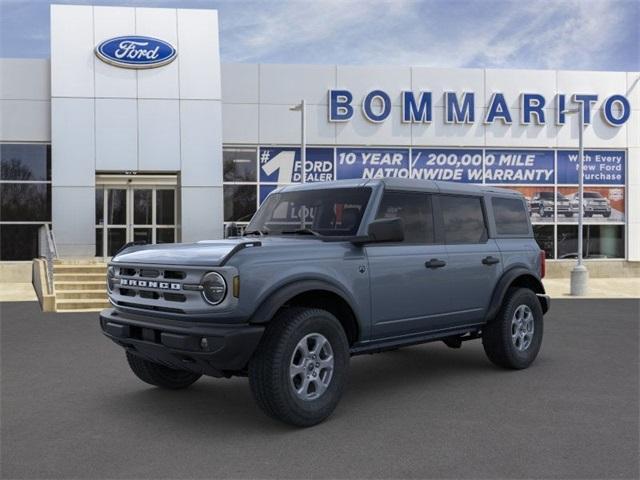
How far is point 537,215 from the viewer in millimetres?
21422

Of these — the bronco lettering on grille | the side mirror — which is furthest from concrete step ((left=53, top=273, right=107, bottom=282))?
the side mirror

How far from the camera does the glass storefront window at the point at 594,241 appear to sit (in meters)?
21.5

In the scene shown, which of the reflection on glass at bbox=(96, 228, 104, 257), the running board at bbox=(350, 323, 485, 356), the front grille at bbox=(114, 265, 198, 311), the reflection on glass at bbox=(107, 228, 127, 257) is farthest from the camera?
the reflection on glass at bbox=(107, 228, 127, 257)

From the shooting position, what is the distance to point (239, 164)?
2019 cm

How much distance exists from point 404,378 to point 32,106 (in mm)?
16341

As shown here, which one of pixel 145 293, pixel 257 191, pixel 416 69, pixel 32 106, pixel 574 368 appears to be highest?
pixel 416 69

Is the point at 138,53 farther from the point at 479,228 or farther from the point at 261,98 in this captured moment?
the point at 479,228

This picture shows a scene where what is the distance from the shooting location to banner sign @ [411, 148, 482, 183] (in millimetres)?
20797

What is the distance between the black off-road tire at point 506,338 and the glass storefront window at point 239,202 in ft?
45.2

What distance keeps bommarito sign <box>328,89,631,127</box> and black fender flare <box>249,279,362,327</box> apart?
50.8 ft

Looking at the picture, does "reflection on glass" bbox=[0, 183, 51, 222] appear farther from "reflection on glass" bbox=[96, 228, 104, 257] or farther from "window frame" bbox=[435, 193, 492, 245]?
"window frame" bbox=[435, 193, 492, 245]

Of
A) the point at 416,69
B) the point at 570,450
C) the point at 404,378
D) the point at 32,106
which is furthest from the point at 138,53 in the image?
the point at 570,450

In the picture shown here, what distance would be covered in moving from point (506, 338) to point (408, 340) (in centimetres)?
153

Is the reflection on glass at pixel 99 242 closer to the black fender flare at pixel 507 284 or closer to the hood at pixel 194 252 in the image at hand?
the hood at pixel 194 252
